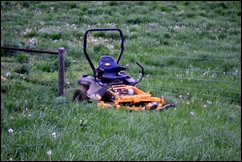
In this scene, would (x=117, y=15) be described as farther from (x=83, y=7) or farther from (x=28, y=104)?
(x=28, y=104)

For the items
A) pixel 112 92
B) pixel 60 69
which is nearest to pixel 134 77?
pixel 112 92

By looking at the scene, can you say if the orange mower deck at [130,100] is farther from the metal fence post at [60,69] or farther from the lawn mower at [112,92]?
the metal fence post at [60,69]

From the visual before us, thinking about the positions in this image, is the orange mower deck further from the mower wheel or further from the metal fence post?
the metal fence post

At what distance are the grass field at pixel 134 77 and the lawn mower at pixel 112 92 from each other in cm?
30

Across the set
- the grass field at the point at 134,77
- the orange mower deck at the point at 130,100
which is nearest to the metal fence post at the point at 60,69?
the grass field at the point at 134,77

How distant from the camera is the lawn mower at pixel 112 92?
5770 millimetres

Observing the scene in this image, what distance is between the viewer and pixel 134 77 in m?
7.81

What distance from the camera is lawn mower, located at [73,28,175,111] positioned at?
5770 mm

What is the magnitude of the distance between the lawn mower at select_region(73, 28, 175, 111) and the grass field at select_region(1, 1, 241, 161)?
11.8 inches

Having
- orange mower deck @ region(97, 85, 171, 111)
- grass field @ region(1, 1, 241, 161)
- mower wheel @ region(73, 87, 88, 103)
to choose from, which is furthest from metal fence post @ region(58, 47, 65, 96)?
orange mower deck @ region(97, 85, 171, 111)

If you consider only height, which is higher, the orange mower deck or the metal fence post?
the metal fence post

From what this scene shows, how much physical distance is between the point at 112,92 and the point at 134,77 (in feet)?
6.27

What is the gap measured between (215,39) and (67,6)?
6320 mm

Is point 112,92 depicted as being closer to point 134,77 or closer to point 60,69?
point 60,69
